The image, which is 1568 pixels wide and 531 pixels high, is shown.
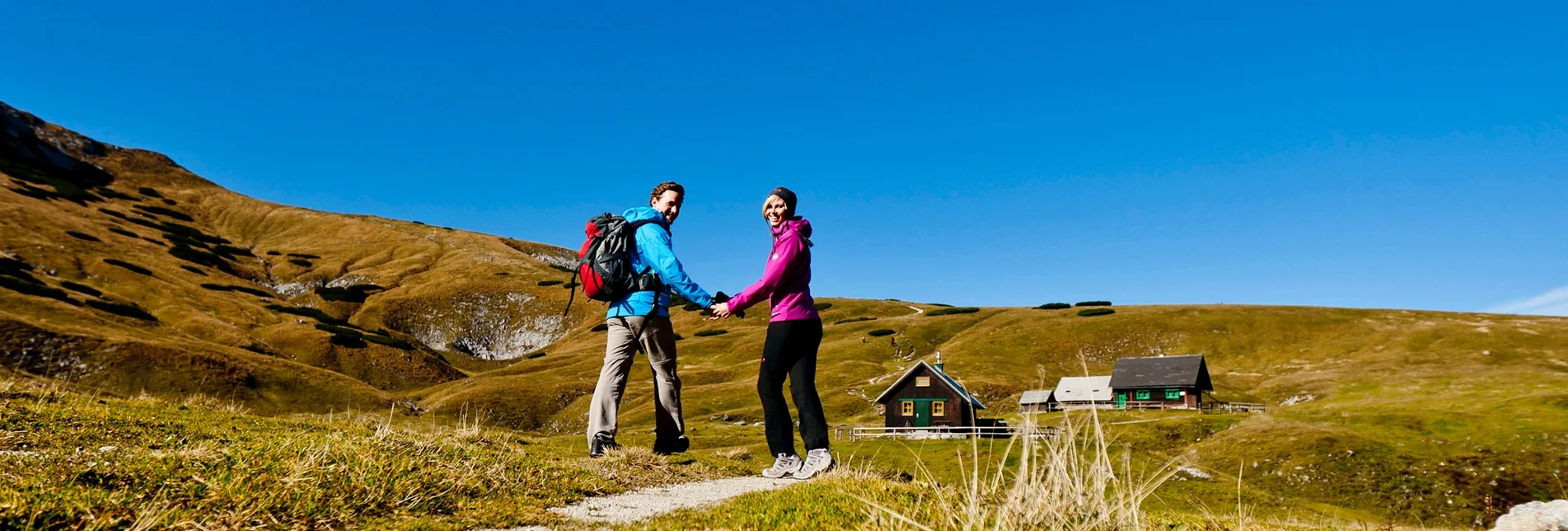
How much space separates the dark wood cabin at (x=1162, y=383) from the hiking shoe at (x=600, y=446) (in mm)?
77590

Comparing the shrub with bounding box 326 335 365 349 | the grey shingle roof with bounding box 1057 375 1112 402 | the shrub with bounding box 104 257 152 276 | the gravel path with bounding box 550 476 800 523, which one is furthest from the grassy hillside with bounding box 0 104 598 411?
the grey shingle roof with bounding box 1057 375 1112 402

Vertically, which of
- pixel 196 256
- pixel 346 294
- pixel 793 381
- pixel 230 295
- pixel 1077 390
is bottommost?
pixel 1077 390

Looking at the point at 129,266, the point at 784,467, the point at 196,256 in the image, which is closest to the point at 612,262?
the point at 784,467

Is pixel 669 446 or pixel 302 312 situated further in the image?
pixel 302 312

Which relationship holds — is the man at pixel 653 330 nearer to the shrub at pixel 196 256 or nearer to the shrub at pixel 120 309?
the shrub at pixel 120 309

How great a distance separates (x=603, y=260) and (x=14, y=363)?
56270 mm

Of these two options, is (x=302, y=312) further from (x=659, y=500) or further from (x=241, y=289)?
(x=659, y=500)

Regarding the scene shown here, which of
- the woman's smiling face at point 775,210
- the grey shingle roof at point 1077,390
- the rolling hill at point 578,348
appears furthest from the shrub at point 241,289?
the woman's smiling face at point 775,210

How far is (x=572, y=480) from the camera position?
277 inches

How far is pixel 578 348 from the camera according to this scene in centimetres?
12600

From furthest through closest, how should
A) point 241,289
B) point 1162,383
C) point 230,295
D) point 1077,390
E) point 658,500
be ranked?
point 241,289 → point 230,295 → point 1077,390 → point 1162,383 → point 658,500

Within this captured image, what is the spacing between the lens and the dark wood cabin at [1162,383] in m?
76.2

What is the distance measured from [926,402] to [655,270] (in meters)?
59.3

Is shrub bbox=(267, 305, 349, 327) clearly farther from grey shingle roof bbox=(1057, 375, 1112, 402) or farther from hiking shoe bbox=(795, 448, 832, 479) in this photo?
hiking shoe bbox=(795, 448, 832, 479)
